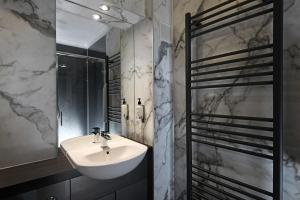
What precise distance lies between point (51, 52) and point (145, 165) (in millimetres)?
1055

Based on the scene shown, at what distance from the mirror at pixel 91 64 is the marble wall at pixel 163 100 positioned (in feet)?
0.74

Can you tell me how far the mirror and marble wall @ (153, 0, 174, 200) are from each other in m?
0.23

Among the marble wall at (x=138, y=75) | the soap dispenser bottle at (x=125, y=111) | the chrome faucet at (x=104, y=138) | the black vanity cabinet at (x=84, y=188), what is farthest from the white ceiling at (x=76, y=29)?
the black vanity cabinet at (x=84, y=188)

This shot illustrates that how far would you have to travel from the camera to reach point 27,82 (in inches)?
44.4

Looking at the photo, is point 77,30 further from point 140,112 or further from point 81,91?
point 140,112

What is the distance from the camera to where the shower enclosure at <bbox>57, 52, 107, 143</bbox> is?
1315 mm

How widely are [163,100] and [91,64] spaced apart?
67 centimetres

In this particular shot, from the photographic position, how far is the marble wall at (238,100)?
3.27ft

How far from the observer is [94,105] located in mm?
1532

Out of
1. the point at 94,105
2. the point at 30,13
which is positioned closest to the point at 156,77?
the point at 94,105

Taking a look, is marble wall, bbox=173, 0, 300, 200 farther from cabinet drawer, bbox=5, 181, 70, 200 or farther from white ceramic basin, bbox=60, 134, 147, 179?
cabinet drawer, bbox=5, 181, 70, 200

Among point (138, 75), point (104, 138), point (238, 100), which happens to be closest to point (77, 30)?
point (138, 75)

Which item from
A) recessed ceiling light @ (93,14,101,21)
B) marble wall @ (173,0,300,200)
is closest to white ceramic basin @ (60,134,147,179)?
marble wall @ (173,0,300,200)

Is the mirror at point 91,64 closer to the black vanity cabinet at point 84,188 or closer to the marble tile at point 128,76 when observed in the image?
the marble tile at point 128,76
